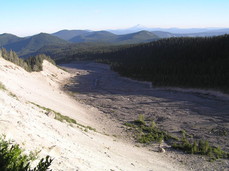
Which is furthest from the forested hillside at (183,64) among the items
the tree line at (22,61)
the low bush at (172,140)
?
the tree line at (22,61)

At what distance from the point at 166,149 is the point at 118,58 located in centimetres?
10244

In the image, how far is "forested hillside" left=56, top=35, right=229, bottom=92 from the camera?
159ft

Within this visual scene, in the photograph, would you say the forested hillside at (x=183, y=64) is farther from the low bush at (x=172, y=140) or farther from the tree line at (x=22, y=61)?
the tree line at (x=22, y=61)

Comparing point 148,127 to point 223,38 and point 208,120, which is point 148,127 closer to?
point 208,120

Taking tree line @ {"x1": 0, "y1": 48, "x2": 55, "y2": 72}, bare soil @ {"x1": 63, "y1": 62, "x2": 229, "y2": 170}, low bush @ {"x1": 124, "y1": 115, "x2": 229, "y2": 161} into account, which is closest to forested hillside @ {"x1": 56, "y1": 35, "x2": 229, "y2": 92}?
bare soil @ {"x1": 63, "y1": 62, "x2": 229, "y2": 170}

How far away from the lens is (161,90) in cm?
4741

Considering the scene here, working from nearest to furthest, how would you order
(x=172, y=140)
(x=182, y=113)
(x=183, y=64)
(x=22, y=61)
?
(x=172, y=140) < (x=182, y=113) < (x=22, y=61) < (x=183, y=64)

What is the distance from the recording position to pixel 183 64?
68438 millimetres

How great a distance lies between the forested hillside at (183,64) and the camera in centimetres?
4838

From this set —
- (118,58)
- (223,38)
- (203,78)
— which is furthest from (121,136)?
(118,58)

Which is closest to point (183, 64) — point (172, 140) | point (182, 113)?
point (182, 113)

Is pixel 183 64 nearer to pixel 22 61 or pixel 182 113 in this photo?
pixel 182 113

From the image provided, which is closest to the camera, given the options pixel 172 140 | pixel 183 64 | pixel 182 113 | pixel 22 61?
pixel 172 140

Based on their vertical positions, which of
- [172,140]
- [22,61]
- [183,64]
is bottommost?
[172,140]
